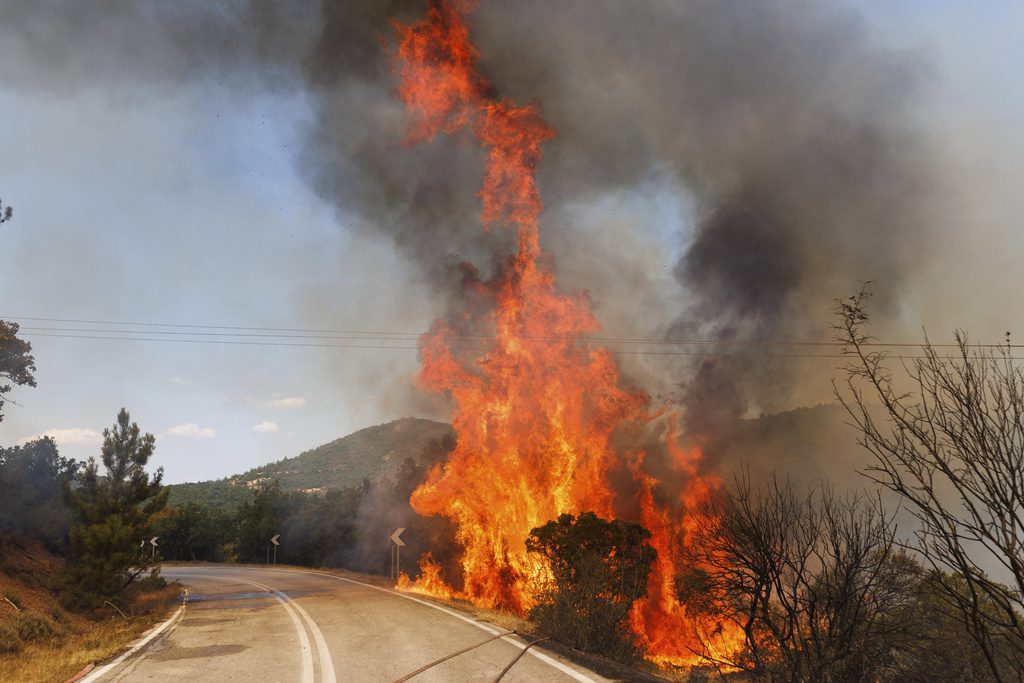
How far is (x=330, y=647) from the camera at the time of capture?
414 inches

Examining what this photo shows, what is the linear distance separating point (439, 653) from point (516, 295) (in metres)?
20.4

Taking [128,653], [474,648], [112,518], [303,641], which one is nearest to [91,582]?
[112,518]

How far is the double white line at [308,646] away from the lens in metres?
8.32

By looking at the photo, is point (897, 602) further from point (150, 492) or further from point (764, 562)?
point (150, 492)

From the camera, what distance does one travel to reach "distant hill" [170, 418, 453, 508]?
96000mm

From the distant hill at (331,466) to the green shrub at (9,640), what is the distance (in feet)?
264

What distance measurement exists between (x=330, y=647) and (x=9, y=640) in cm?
599

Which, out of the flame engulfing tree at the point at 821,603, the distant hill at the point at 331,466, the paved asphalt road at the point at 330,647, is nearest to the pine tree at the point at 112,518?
the paved asphalt road at the point at 330,647

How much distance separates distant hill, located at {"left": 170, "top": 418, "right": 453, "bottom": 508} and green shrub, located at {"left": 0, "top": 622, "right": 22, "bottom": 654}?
3171 inches

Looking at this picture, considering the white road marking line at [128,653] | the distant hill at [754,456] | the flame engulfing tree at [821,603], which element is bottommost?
the white road marking line at [128,653]

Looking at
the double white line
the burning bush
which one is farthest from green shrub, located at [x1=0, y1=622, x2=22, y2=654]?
the burning bush

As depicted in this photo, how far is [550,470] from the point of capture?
25344 mm

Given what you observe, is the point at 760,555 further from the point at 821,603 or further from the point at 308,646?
the point at 308,646

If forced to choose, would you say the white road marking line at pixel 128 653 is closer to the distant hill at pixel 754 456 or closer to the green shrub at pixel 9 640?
the green shrub at pixel 9 640
